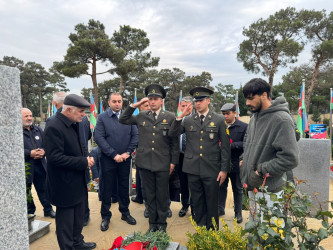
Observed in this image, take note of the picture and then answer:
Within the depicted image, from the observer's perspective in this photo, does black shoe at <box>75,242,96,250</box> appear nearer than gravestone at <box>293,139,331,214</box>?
Yes

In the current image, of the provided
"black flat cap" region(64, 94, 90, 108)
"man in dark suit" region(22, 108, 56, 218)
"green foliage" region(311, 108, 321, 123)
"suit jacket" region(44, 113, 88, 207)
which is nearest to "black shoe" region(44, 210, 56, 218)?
"man in dark suit" region(22, 108, 56, 218)

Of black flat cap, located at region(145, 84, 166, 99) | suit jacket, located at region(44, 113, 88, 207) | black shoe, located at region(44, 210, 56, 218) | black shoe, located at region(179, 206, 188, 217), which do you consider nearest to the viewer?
suit jacket, located at region(44, 113, 88, 207)

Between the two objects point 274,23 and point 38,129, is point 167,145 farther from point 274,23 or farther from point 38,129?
point 274,23

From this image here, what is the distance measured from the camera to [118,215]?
13.8 feet

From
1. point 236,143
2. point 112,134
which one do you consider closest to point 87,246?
point 112,134

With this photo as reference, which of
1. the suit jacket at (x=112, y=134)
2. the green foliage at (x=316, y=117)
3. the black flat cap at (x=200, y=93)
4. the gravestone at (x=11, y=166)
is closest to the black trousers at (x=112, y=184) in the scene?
the suit jacket at (x=112, y=134)

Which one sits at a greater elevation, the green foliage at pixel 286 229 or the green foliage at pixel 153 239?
the green foliage at pixel 286 229

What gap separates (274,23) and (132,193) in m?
24.8

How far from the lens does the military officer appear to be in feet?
10.3

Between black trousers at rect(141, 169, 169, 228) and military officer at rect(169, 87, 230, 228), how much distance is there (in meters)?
0.38

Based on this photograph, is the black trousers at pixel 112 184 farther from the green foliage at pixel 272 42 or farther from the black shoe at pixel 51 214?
the green foliage at pixel 272 42

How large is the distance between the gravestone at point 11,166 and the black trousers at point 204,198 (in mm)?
2228

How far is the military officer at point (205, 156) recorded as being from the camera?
3145mm

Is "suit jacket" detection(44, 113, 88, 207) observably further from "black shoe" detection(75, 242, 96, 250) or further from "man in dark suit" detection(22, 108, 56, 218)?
"man in dark suit" detection(22, 108, 56, 218)
